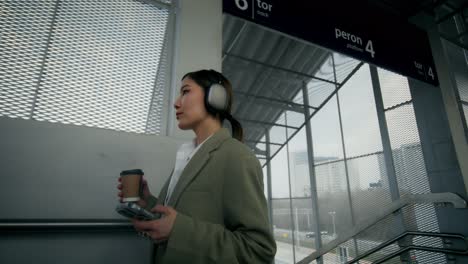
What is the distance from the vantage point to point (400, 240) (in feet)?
11.1

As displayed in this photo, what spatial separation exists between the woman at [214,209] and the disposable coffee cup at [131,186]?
107 mm

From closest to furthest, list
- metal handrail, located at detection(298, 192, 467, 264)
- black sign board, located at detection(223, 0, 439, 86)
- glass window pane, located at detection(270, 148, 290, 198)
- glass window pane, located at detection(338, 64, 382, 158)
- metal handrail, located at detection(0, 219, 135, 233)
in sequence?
metal handrail, located at detection(0, 219, 135, 233)
black sign board, located at detection(223, 0, 439, 86)
metal handrail, located at detection(298, 192, 467, 264)
glass window pane, located at detection(338, 64, 382, 158)
glass window pane, located at detection(270, 148, 290, 198)

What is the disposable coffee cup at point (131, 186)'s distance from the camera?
2.77ft

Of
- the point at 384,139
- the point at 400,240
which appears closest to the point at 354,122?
the point at 384,139

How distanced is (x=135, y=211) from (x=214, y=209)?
25 centimetres

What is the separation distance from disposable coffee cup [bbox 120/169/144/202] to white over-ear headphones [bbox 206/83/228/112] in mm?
421

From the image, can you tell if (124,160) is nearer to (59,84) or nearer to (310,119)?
(59,84)

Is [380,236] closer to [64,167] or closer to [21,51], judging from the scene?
Answer: [64,167]

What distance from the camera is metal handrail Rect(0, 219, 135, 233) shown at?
98 cm

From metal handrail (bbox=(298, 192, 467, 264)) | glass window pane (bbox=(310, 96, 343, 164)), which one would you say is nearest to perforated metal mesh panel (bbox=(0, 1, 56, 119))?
metal handrail (bbox=(298, 192, 467, 264))

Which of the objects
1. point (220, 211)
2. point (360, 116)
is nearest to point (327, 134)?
point (360, 116)

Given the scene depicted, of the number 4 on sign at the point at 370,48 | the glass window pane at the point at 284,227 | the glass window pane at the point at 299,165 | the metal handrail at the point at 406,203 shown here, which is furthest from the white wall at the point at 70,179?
the glass window pane at the point at 284,227

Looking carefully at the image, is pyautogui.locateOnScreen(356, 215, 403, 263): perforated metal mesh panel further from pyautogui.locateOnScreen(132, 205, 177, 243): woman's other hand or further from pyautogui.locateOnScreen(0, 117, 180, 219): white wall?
pyautogui.locateOnScreen(132, 205, 177, 243): woman's other hand

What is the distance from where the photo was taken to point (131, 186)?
2.79 ft
